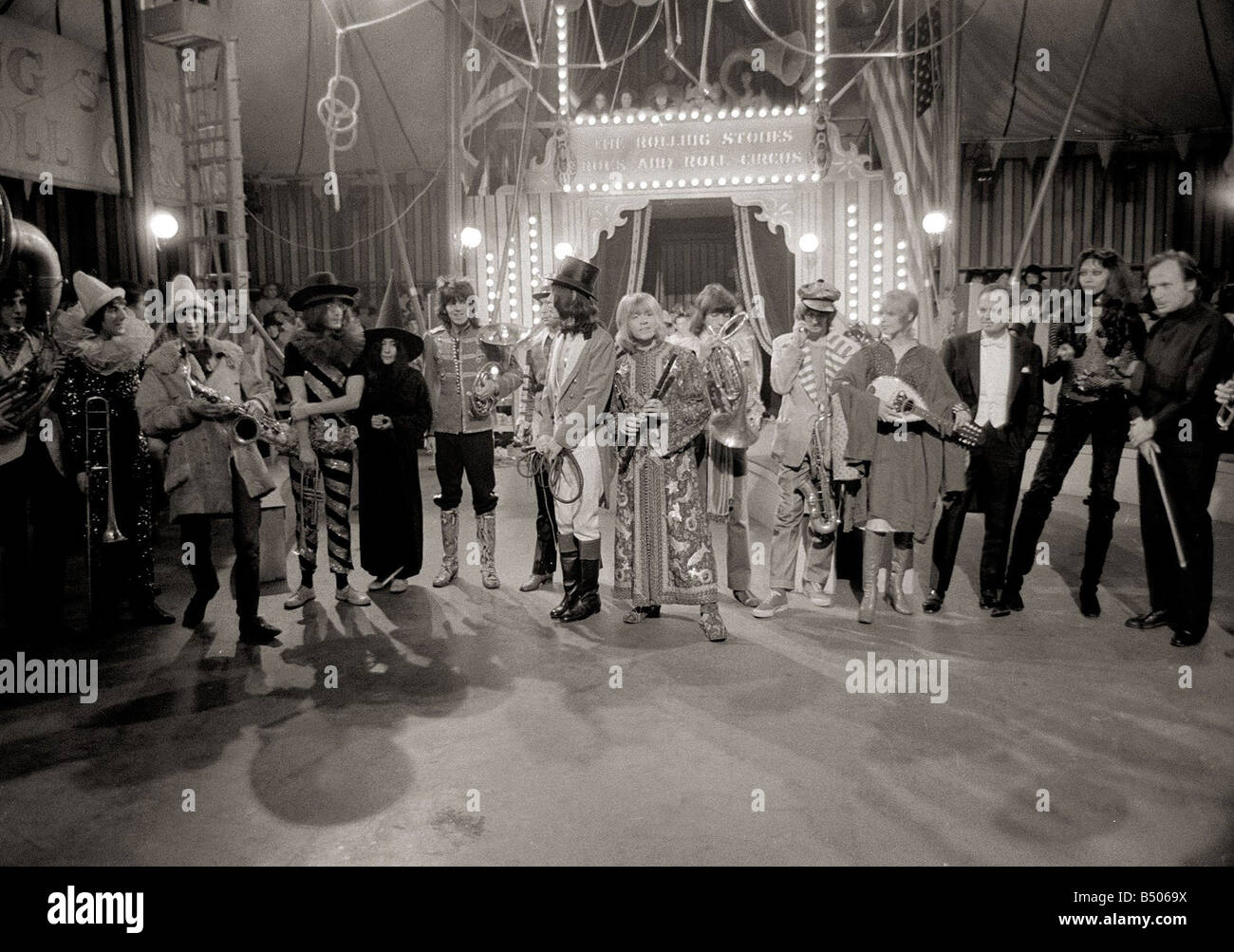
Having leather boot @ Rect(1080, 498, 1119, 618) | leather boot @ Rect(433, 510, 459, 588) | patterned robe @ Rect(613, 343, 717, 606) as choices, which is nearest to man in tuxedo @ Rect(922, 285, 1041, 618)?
leather boot @ Rect(1080, 498, 1119, 618)

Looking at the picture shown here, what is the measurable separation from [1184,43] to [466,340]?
934 cm

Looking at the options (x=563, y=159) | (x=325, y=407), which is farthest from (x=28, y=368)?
(x=563, y=159)

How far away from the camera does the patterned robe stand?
Result: 4531 millimetres

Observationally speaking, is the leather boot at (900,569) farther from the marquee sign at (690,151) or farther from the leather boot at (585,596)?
the marquee sign at (690,151)

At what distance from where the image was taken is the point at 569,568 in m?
4.92

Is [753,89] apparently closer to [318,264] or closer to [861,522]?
[318,264]

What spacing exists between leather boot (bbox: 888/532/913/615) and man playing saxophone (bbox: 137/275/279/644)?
118 inches

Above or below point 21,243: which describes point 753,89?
above

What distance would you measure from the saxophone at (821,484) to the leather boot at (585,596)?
1139 millimetres

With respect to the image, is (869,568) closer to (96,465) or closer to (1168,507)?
(1168,507)

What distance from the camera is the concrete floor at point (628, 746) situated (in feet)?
8.79

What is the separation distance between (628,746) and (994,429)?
8.69 ft
